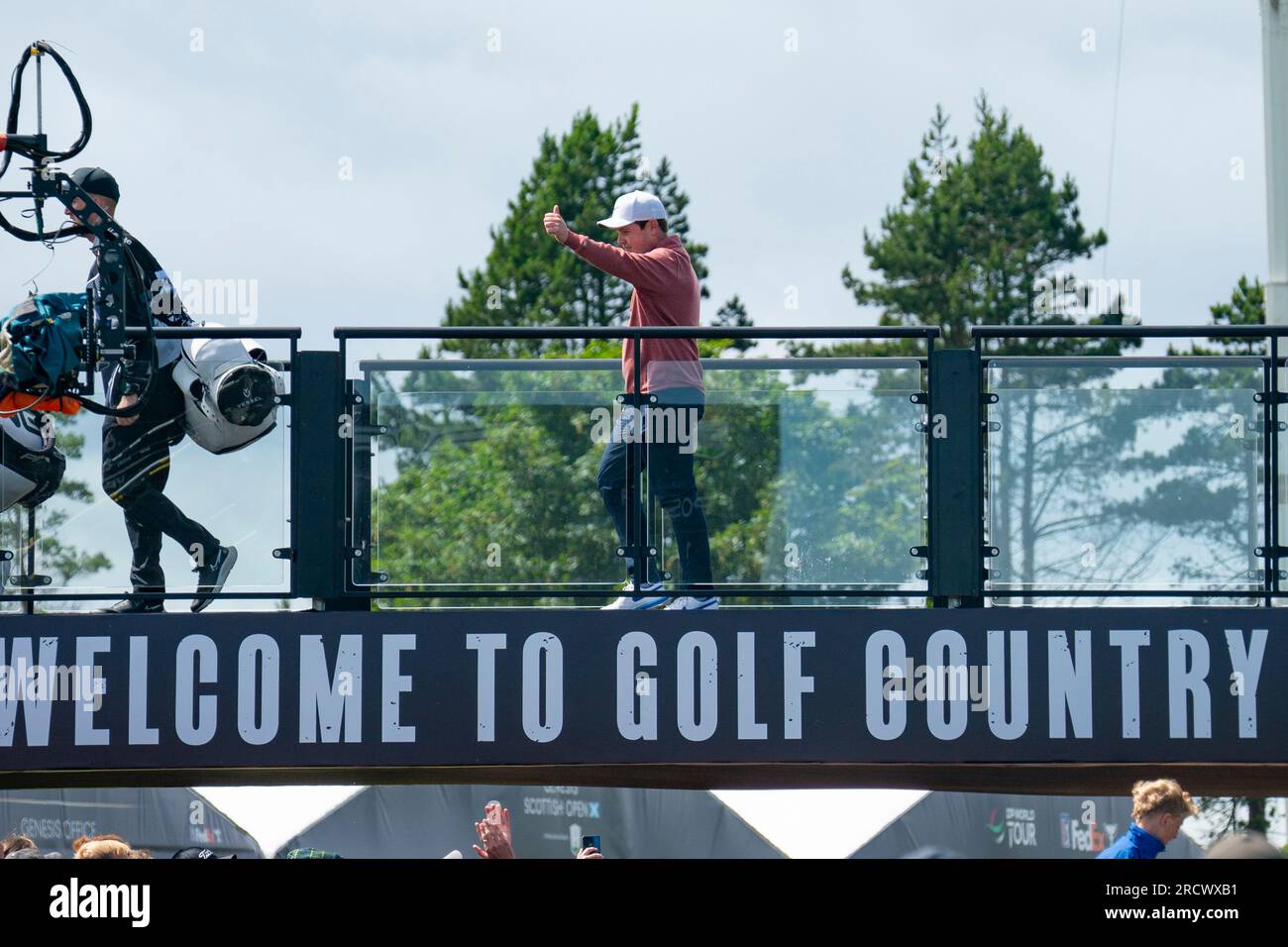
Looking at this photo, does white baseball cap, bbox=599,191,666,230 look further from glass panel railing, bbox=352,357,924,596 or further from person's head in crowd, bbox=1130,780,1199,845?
person's head in crowd, bbox=1130,780,1199,845

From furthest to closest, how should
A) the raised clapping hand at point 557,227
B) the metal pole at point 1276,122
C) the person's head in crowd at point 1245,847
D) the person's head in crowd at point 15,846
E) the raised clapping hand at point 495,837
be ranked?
the metal pole at point 1276,122
the person's head in crowd at point 15,846
the raised clapping hand at point 495,837
the raised clapping hand at point 557,227
the person's head in crowd at point 1245,847

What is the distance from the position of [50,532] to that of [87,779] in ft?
3.95

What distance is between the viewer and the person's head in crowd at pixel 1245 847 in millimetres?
5570

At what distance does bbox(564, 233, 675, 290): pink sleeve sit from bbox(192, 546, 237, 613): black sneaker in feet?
7.29

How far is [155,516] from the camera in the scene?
8.32 meters

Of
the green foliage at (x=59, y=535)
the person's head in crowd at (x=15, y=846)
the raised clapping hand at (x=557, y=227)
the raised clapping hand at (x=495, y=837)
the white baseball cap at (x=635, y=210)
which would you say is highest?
the white baseball cap at (x=635, y=210)

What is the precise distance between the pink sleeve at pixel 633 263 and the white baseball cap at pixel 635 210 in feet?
0.64

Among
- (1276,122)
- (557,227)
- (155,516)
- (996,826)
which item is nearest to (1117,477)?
(557,227)

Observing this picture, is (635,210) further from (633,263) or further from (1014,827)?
(1014,827)

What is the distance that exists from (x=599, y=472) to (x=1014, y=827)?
10.5m

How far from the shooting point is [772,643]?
8.19 meters

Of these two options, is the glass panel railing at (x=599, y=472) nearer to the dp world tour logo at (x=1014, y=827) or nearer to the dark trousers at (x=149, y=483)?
the dark trousers at (x=149, y=483)

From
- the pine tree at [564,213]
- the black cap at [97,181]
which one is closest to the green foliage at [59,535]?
the black cap at [97,181]

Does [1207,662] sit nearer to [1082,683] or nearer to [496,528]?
[1082,683]
